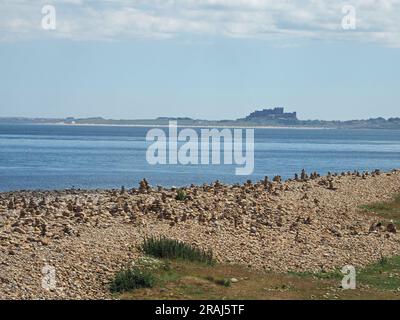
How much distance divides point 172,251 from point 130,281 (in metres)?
2.44

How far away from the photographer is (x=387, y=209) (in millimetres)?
30391

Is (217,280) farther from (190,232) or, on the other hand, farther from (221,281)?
(190,232)

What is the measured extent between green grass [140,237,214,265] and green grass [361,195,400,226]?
1025cm

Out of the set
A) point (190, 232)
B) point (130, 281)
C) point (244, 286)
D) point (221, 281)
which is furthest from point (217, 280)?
point (190, 232)

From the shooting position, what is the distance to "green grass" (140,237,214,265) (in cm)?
1923

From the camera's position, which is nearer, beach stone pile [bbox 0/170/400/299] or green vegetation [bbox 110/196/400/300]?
green vegetation [bbox 110/196/400/300]

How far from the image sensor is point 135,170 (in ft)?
242

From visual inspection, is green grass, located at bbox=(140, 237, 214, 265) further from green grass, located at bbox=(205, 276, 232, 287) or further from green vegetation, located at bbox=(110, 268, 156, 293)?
green vegetation, located at bbox=(110, 268, 156, 293)

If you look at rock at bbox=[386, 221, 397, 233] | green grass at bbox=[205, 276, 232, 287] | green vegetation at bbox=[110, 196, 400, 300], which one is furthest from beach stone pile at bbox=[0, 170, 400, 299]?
green grass at bbox=[205, 276, 232, 287]

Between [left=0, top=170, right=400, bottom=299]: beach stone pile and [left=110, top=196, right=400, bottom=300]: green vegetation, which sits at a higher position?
[left=0, top=170, right=400, bottom=299]: beach stone pile

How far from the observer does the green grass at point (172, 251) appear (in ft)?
63.1

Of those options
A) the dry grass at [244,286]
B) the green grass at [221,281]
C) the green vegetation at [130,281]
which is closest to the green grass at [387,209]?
the dry grass at [244,286]
